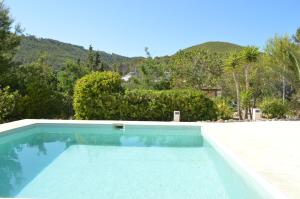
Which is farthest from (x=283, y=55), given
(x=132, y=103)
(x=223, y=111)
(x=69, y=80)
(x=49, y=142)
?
(x=49, y=142)

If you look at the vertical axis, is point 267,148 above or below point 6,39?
below

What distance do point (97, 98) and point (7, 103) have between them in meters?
3.40

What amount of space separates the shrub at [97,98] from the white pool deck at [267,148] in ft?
8.53

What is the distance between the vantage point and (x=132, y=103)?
1471 cm

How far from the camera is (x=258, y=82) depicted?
2041cm

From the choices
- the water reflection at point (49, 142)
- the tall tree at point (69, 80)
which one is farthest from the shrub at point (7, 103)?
the tall tree at point (69, 80)

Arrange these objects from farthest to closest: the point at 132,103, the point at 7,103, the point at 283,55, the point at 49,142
Result: the point at 283,55 < the point at 132,103 < the point at 7,103 < the point at 49,142

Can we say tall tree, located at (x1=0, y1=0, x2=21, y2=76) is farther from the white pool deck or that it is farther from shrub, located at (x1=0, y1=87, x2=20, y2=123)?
the white pool deck

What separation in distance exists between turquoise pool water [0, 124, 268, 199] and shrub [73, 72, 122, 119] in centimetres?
204

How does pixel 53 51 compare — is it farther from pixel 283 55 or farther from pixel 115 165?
pixel 115 165

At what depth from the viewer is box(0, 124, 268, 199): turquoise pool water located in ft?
18.9

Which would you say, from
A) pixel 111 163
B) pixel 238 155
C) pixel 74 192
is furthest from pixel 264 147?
pixel 74 192

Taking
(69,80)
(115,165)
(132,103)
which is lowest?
(115,165)

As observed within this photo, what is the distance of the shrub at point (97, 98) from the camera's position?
14.6 metres
